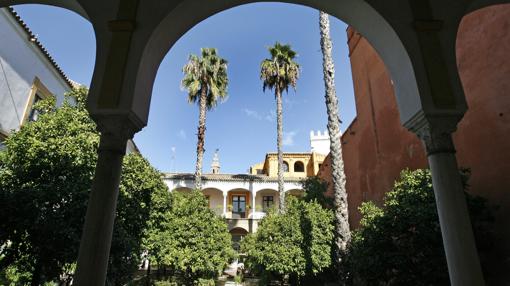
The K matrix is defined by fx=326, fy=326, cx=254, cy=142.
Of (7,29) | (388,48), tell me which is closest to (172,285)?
(7,29)

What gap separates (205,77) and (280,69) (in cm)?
505

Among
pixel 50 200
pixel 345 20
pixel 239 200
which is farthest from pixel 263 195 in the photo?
pixel 345 20

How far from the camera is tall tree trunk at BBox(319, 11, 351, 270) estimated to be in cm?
1022

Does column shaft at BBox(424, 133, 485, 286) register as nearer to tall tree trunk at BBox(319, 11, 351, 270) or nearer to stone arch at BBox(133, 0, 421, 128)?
stone arch at BBox(133, 0, 421, 128)

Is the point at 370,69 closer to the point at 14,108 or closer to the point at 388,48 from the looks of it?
the point at 388,48

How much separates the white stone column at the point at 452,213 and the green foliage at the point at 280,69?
18.8 m

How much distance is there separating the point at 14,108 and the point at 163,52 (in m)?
10.5

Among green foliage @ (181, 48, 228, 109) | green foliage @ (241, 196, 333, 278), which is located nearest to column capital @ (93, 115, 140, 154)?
green foliage @ (241, 196, 333, 278)

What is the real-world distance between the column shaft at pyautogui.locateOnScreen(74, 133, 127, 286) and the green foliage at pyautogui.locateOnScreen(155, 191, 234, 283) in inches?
417

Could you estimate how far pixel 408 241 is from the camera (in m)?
6.82

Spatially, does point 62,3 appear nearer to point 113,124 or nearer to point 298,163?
point 113,124

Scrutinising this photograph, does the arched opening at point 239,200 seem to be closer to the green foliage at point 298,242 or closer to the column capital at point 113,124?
the green foliage at point 298,242

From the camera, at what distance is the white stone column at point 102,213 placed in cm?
285

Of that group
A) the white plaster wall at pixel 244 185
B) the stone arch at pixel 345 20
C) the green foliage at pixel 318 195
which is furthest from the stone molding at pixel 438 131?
the white plaster wall at pixel 244 185
